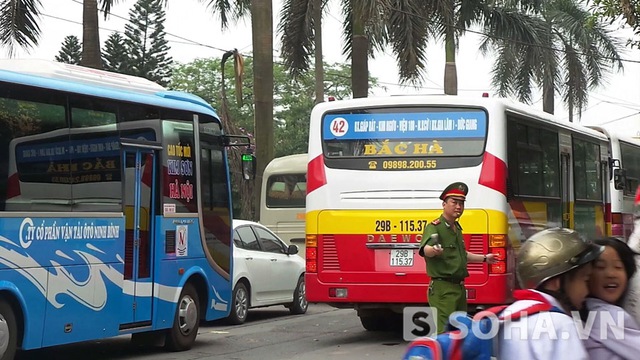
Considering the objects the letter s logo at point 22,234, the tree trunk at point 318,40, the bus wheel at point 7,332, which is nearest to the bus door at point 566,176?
the letter s logo at point 22,234

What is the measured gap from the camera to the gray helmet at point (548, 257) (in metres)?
3.37

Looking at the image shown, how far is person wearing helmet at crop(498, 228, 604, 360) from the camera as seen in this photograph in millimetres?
3195

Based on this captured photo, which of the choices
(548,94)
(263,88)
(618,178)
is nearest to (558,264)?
(618,178)

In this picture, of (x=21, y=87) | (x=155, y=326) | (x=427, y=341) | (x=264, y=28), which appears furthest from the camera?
(x=264, y=28)

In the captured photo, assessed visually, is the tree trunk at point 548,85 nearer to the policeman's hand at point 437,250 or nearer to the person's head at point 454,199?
the person's head at point 454,199

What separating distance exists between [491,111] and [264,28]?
37.9 feet

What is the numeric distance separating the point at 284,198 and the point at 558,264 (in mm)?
20779

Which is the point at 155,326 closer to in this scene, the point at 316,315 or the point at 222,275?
the point at 222,275

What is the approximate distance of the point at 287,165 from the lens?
960 inches

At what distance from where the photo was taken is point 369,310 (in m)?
14.8

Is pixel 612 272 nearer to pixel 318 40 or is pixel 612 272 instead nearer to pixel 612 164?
pixel 612 164

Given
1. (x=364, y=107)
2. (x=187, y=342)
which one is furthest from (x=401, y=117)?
(x=187, y=342)

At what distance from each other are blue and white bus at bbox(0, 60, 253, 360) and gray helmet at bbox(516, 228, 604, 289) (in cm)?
747

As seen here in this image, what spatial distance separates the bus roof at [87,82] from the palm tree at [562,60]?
2727 cm
